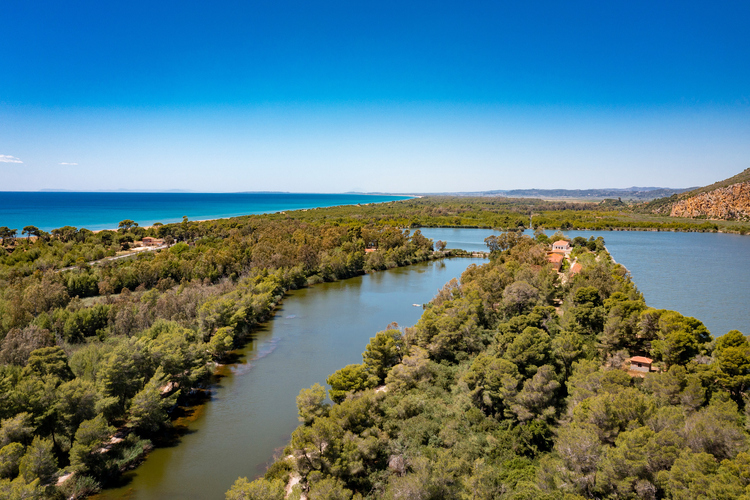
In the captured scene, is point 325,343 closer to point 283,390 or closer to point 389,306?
point 283,390

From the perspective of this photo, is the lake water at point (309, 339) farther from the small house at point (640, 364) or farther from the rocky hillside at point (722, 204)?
the rocky hillside at point (722, 204)

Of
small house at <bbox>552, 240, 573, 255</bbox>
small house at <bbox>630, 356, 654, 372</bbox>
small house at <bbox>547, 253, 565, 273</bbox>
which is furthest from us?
small house at <bbox>552, 240, 573, 255</bbox>

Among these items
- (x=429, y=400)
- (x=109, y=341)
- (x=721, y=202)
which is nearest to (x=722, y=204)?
(x=721, y=202)

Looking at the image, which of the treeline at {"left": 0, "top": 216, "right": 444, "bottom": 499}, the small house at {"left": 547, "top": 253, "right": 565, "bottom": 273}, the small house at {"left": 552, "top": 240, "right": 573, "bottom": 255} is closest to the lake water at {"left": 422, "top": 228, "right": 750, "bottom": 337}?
the small house at {"left": 552, "top": 240, "right": 573, "bottom": 255}

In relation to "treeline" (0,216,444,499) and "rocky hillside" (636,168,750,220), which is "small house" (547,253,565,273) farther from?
"rocky hillside" (636,168,750,220)

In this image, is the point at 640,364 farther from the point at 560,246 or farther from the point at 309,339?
the point at 560,246
